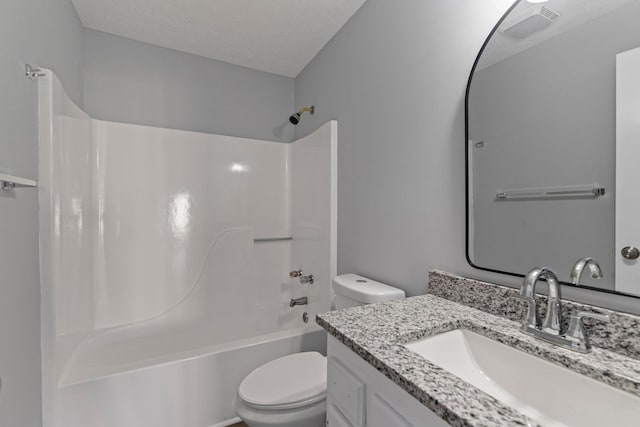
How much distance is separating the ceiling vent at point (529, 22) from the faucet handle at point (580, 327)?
830mm

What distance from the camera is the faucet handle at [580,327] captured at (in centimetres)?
69

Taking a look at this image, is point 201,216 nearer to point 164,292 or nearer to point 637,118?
point 164,292

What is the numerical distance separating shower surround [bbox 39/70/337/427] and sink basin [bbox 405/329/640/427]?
1.13 meters

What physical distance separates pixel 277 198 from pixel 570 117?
2.07 m

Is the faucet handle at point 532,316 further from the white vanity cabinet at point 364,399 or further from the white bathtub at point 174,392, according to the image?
the white bathtub at point 174,392

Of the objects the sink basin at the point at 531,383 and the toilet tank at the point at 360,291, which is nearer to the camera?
the sink basin at the point at 531,383

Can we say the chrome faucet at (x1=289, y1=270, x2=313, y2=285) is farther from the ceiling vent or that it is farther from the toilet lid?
the ceiling vent

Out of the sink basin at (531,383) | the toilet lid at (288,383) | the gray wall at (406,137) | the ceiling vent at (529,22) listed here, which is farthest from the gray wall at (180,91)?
the sink basin at (531,383)

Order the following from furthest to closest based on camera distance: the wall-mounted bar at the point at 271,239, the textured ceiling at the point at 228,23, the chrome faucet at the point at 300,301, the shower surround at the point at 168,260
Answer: the wall-mounted bar at the point at 271,239 → the chrome faucet at the point at 300,301 → the textured ceiling at the point at 228,23 → the shower surround at the point at 168,260

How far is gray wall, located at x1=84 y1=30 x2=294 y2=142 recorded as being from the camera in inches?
80.1

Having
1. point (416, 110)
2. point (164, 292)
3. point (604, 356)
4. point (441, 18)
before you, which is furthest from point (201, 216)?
point (604, 356)

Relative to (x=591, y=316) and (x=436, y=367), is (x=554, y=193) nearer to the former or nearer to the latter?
(x=591, y=316)

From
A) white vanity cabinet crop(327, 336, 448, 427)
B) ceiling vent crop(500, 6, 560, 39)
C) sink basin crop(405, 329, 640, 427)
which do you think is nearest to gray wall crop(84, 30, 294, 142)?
ceiling vent crop(500, 6, 560, 39)

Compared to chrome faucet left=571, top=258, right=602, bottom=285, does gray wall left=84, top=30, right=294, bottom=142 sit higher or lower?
higher
